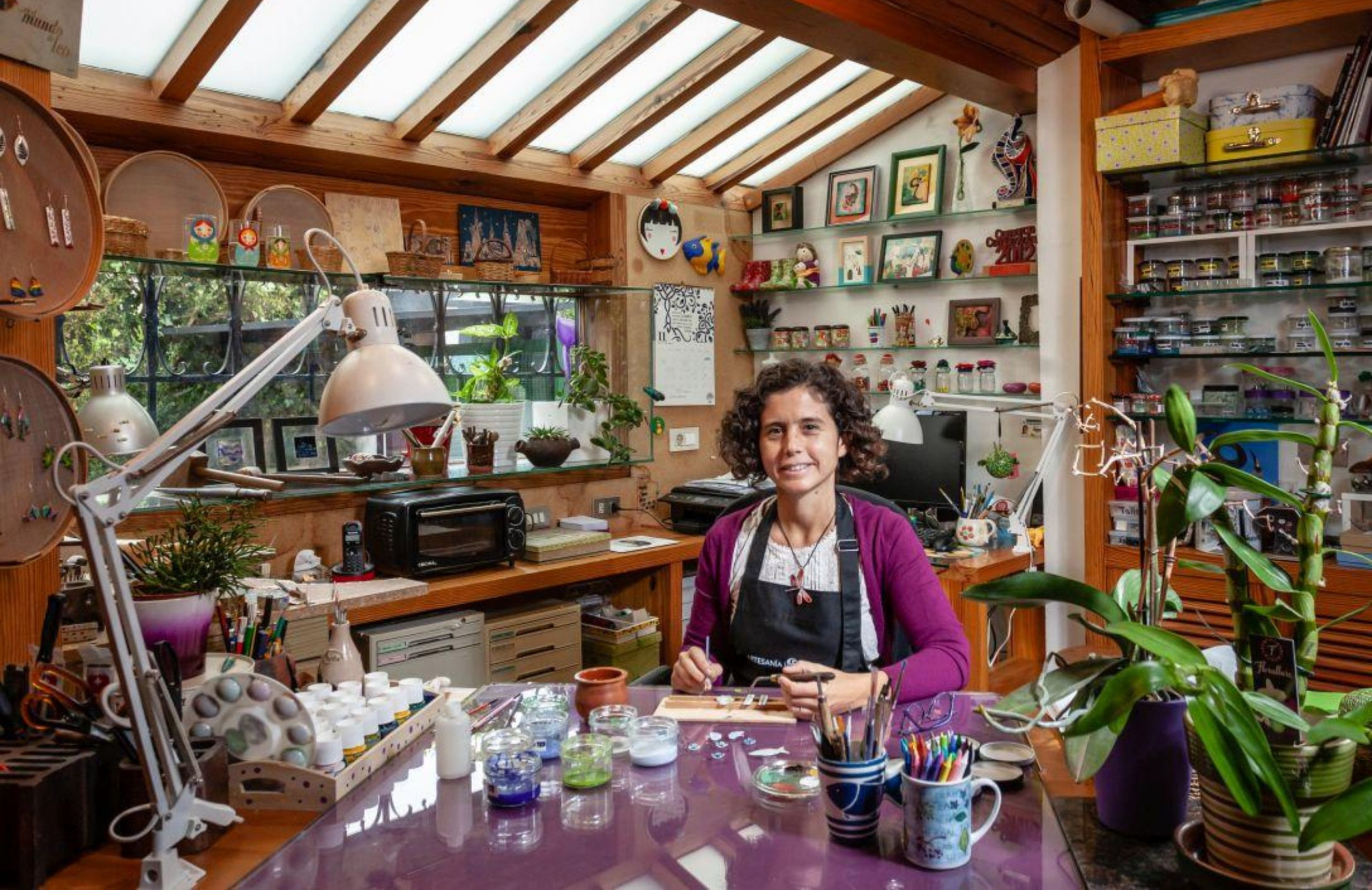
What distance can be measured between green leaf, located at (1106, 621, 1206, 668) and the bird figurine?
12.3 feet

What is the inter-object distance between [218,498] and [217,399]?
64.2 inches

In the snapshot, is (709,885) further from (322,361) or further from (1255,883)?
(322,361)

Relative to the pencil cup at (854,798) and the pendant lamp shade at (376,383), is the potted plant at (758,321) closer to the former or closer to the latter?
the pendant lamp shade at (376,383)

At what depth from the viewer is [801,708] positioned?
173cm

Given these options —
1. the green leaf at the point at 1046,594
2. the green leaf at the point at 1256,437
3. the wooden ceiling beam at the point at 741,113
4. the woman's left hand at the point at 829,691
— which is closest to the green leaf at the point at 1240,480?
the green leaf at the point at 1256,437

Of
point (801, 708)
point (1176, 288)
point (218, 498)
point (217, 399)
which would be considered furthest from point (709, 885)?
point (1176, 288)

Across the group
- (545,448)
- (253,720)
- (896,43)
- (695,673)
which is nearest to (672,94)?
(896,43)

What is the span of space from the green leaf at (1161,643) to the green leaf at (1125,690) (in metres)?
0.02

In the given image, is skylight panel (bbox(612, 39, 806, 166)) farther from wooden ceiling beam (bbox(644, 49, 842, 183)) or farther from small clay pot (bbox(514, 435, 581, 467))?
small clay pot (bbox(514, 435, 581, 467))

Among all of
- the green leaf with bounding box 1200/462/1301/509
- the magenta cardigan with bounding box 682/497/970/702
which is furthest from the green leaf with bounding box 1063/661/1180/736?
the magenta cardigan with bounding box 682/497/970/702

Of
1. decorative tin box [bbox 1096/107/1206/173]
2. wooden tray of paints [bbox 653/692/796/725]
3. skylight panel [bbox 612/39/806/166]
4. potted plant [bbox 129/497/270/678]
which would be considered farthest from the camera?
skylight panel [bbox 612/39/806/166]

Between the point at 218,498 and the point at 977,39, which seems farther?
the point at 977,39

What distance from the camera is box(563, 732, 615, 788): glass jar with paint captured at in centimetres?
150

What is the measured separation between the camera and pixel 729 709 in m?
1.79
